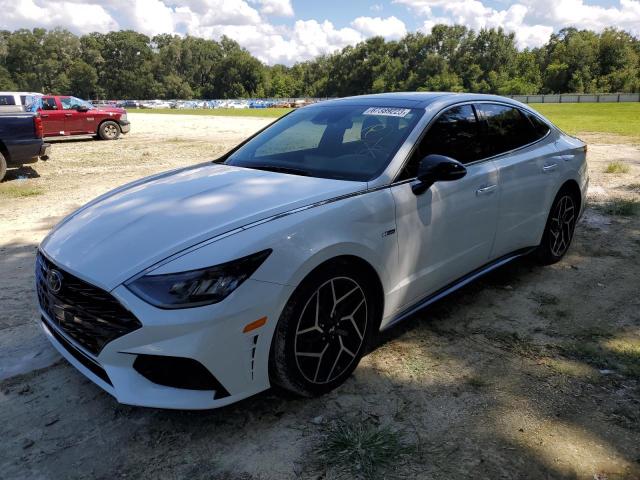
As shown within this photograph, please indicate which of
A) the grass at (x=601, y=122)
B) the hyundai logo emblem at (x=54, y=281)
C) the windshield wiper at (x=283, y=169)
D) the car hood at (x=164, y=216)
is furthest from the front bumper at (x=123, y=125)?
the hyundai logo emblem at (x=54, y=281)

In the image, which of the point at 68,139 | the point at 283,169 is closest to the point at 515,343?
the point at 283,169

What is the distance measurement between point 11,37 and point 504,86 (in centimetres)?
11149

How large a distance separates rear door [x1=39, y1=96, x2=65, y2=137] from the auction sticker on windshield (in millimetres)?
16370

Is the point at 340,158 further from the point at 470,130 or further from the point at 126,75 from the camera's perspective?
the point at 126,75

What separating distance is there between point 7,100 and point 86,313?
19156 millimetres

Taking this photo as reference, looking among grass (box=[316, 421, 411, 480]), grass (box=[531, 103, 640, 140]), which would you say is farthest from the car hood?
grass (box=[531, 103, 640, 140])

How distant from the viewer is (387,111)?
3.60 meters

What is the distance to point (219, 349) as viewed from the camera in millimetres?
2275

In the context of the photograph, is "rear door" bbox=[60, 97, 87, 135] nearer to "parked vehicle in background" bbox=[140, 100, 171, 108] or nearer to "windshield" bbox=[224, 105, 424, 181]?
"windshield" bbox=[224, 105, 424, 181]

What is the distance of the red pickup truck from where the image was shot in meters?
17.1

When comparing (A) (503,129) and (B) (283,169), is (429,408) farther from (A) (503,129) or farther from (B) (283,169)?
(A) (503,129)

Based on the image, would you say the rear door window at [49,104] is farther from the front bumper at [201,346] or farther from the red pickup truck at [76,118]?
the front bumper at [201,346]

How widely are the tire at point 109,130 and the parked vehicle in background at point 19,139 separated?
8541 millimetres

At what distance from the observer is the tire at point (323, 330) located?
2.51m
